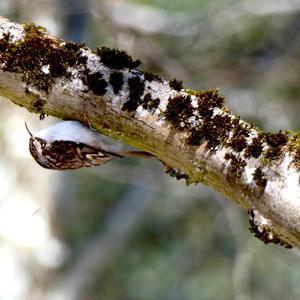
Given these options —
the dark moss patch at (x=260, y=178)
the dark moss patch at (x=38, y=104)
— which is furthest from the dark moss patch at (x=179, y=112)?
the dark moss patch at (x=38, y=104)

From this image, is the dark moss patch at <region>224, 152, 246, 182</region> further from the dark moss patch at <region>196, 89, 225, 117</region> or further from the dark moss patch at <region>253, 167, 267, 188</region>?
the dark moss patch at <region>196, 89, 225, 117</region>

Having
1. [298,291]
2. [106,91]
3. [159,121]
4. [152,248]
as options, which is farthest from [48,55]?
[152,248]

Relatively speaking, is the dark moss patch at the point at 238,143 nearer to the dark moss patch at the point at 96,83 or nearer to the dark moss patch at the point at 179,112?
the dark moss patch at the point at 179,112

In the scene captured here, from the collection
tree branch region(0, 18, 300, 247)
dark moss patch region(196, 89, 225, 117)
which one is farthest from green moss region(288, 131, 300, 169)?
dark moss patch region(196, 89, 225, 117)

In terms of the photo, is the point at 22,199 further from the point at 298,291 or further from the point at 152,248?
the point at 298,291

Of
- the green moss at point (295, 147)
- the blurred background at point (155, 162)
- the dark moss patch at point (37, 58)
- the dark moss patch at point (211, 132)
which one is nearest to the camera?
the green moss at point (295, 147)

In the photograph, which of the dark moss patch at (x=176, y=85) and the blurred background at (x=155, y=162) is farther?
the blurred background at (x=155, y=162)
